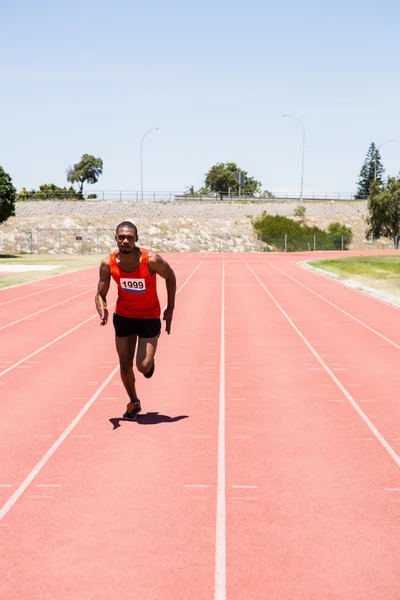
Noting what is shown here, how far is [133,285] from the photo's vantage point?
22.7 feet

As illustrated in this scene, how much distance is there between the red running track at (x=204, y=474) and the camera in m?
4.17

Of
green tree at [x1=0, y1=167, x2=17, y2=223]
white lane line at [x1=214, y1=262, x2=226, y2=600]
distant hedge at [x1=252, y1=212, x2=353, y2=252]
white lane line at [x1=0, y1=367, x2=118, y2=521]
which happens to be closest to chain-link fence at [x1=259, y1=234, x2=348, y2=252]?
distant hedge at [x1=252, y1=212, x2=353, y2=252]

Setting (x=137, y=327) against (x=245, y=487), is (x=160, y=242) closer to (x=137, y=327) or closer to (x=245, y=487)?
(x=137, y=327)

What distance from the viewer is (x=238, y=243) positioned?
74312 millimetres

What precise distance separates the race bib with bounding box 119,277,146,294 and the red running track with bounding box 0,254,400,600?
1.42 m

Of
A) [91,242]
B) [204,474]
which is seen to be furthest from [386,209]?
[204,474]

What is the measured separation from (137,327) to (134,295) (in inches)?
13.2

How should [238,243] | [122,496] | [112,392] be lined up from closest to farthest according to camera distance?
1. [122,496]
2. [112,392]
3. [238,243]

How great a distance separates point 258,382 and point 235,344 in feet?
10.8

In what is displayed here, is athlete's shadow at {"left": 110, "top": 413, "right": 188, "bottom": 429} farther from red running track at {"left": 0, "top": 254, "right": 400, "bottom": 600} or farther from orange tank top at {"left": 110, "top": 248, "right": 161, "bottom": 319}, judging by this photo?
orange tank top at {"left": 110, "top": 248, "right": 161, "bottom": 319}

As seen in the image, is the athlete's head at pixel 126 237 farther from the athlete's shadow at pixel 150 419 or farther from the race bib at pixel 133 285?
the athlete's shadow at pixel 150 419

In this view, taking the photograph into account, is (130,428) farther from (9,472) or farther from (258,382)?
(258,382)

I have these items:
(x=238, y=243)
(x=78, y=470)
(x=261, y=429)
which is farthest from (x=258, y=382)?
(x=238, y=243)

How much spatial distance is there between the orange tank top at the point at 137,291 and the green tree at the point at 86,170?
11233cm
